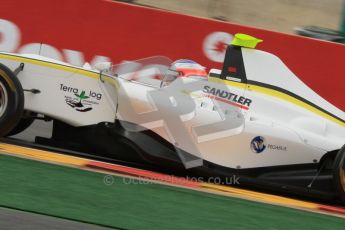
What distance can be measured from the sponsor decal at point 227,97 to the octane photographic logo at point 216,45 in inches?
115

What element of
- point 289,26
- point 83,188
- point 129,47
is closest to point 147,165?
point 83,188

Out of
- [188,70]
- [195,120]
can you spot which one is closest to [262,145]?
[195,120]

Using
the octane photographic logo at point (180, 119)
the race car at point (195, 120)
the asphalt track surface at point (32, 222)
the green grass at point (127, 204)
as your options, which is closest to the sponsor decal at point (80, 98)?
the race car at point (195, 120)

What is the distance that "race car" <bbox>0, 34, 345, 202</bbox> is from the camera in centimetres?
564

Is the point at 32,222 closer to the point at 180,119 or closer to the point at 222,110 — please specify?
the point at 180,119

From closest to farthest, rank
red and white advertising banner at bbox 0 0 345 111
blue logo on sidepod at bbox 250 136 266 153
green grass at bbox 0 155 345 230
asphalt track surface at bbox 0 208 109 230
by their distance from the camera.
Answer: asphalt track surface at bbox 0 208 109 230
green grass at bbox 0 155 345 230
blue logo on sidepod at bbox 250 136 266 153
red and white advertising banner at bbox 0 0 345 111

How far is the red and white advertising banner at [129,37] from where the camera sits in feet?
28.5

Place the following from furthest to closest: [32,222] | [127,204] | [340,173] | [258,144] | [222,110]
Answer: [222,110]
[258,144]
[340,173]
[127,204]
[32,222]

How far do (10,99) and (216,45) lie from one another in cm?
379

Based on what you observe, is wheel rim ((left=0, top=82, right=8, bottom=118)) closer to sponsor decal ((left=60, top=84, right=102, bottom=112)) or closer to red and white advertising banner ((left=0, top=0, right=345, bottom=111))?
sponsor decal ((left=60, top=84, right=102, bottom=112))

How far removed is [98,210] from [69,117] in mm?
1594

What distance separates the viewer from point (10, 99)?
5625 millimetres

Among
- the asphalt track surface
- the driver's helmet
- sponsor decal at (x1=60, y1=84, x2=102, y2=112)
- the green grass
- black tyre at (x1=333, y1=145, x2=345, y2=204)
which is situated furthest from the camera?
the driver's helmet

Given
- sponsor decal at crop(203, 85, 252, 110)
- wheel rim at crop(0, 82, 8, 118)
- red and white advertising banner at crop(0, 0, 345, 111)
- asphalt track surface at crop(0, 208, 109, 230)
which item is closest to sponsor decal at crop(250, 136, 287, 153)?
sponsor decal at crop(203, 85, 252, 110)
